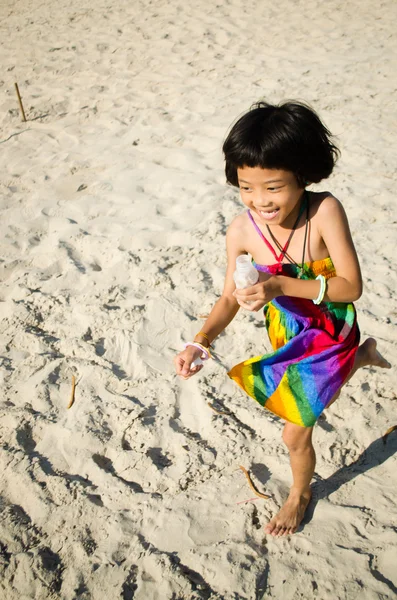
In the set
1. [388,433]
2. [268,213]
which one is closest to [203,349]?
[268,213]

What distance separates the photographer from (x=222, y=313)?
74.1 inches

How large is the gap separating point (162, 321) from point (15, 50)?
5.84m

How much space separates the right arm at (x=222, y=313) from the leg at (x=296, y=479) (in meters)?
0.40

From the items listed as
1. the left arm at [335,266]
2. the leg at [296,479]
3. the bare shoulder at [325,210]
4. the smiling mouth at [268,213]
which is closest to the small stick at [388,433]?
the leg at [296,479]

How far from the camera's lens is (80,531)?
1.91 meters

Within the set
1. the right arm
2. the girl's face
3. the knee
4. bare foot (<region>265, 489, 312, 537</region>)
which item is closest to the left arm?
the girl's face

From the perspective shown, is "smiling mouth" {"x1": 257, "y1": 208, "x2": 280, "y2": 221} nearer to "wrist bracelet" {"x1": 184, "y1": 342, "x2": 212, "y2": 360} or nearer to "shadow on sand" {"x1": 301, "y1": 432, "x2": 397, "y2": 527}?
"wrist bracelet" {"x1": 184, "y1": 342, "x2": 212, "y2": 360}

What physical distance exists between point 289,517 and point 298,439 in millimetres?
334

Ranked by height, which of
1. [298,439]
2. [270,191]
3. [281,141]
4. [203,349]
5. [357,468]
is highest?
[281,141]

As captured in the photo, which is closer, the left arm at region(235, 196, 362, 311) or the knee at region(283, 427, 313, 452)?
the left arm at region(235, 196, 362, 311)

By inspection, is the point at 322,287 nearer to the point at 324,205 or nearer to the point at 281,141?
the point at 324,205

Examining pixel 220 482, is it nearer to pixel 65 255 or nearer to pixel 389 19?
pixel 65 255

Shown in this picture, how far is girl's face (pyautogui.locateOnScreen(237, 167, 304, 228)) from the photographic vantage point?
154 cm

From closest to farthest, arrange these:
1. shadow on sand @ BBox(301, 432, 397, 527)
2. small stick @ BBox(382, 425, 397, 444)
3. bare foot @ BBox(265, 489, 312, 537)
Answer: bare foot @ BBox(265, 489, 312, 537)
shadow on sand @ BBox(301, 432, 397, 527)
small stick @ BBox(382, 425, 397, 444)
